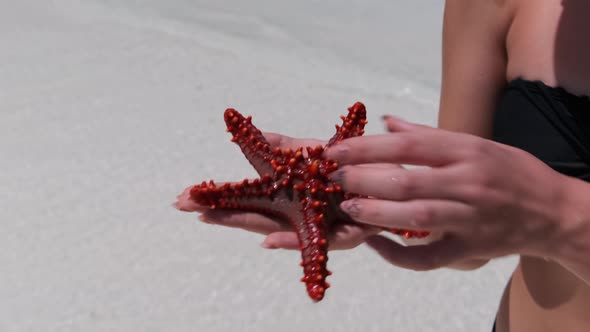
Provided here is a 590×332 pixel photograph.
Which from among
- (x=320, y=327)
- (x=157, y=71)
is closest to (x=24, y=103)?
(x=157, y=71)

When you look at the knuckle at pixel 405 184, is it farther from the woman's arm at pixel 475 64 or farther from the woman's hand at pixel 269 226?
the woman's arm at pixel 475 64

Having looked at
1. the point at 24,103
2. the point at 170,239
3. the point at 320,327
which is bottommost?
the point at 320,327

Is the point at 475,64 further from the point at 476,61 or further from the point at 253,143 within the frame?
the point at 253,143

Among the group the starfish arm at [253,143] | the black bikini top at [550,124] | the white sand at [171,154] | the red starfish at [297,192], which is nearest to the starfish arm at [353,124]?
the red starfish at [297,192]

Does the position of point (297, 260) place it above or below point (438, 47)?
below

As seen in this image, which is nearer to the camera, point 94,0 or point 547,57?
point 547,57

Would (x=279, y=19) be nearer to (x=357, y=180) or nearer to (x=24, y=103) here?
(x=24, y=103)

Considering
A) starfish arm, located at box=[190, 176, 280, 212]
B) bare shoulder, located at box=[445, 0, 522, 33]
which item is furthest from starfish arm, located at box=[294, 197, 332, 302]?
bare shoulder, located at box=[445, 0, 522, 33]
